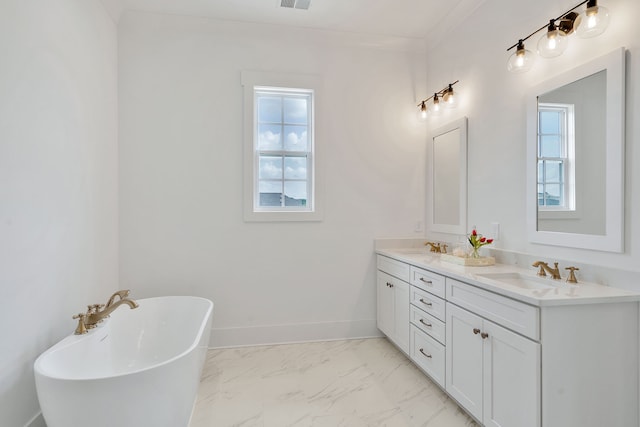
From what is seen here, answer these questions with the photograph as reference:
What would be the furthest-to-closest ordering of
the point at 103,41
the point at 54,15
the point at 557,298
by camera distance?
the point at 103,41
the point at 54,15
the point at 557,298

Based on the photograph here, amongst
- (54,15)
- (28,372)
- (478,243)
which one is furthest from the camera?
(478,243)

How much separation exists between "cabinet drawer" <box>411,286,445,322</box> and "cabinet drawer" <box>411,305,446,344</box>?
1.4 inches

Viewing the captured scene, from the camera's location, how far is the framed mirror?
117 inches

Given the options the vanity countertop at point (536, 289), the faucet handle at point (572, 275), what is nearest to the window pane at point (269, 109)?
the vanity countertop at point (536, 289)

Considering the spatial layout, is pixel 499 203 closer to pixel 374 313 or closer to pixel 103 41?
pixel 374 313

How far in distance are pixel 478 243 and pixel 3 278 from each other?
274 centimetres

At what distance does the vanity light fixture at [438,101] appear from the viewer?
306 centimetres

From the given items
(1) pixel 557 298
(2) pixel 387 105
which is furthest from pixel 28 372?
(2) pixel 387 105

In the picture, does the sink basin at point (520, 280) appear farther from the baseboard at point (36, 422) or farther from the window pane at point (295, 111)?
the baseboard at point (36, 422)

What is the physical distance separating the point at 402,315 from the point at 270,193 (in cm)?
163

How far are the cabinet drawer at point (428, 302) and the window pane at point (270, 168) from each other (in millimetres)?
1633

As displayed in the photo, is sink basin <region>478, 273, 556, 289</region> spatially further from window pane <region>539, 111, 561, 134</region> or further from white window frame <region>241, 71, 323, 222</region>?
white window frame <region>241, 71, 323, 222</region>

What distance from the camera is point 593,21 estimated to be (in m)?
1.71

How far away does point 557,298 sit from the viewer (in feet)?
5.13
